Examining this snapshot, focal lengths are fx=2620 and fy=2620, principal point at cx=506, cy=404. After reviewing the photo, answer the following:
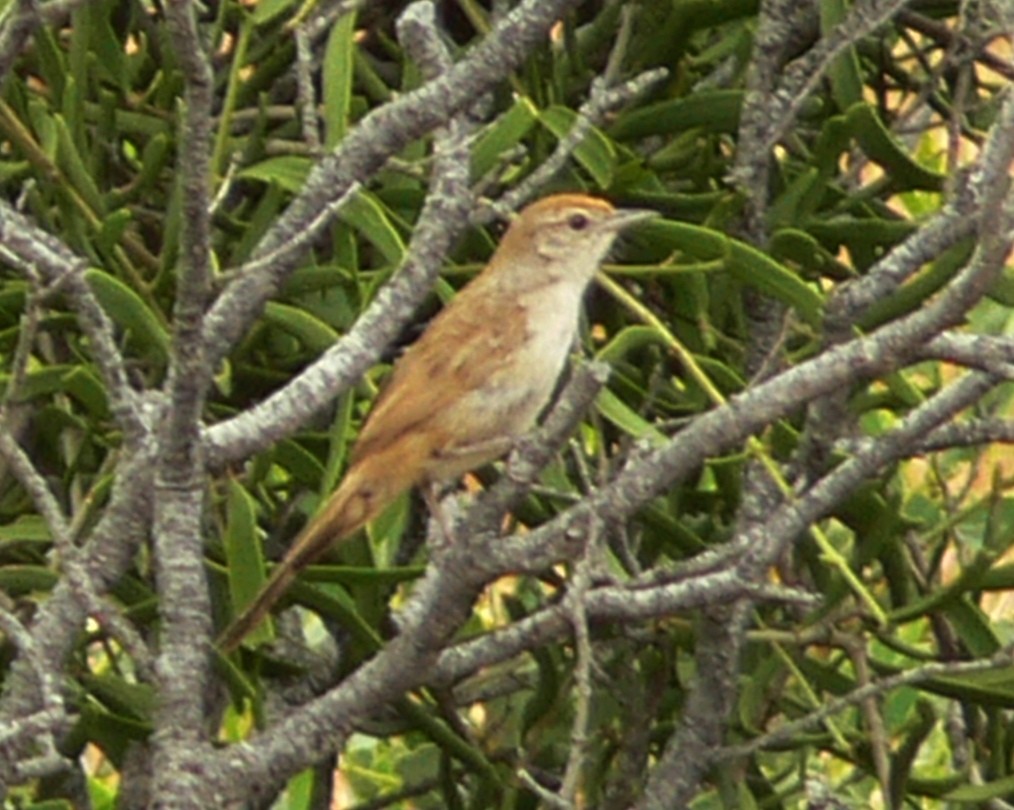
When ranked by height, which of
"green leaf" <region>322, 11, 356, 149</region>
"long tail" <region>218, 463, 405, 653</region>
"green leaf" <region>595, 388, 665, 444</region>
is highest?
"green leaf" <region>322, 11, 356, 149</region>

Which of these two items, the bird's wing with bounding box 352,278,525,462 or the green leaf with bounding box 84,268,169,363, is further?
the bird's wing with bounding box 352,278,525,462

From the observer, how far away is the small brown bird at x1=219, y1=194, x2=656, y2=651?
2054 mm

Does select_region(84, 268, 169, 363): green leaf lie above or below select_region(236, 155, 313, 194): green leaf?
below

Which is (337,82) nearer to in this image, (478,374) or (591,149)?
(591,149)

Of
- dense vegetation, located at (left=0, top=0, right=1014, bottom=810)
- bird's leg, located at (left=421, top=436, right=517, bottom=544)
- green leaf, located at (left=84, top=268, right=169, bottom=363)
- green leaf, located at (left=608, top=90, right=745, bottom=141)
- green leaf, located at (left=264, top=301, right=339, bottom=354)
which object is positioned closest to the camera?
dense vegetation, located at (left=0, top=0, right=1014, bottom=810)

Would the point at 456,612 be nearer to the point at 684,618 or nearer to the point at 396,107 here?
the point at 396,107

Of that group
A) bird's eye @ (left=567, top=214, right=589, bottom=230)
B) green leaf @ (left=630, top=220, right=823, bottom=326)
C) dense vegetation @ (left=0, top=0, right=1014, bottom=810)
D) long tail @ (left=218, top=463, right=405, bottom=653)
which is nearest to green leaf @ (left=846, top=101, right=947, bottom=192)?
dense vegetation @ (left=0, top=0, right=1014, bottom=810)

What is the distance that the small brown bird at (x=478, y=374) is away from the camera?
2.05 metres

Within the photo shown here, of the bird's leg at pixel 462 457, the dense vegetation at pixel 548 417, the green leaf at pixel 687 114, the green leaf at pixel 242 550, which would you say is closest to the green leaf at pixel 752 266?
the dense vegetation at pixel 548 417

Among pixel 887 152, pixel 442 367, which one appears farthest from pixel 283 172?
pixel 887 152

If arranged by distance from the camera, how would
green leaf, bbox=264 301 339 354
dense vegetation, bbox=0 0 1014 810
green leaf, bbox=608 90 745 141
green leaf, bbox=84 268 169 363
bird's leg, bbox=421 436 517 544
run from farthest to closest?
bird's leg, bbox=421 436 517 544, green leaf, bbox=608 90 745 141, green leaf, bbox=264 301 339 354, green leaf, bbox=84 268 169 363, dense vegetation, bbox=0 0 1014 810

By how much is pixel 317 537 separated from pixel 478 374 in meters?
0.41

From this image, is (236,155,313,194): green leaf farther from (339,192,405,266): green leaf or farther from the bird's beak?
the bird's beak

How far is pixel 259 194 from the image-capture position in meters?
2.27
